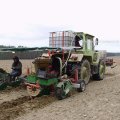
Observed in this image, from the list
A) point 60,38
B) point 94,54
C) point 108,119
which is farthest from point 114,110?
point 94,54

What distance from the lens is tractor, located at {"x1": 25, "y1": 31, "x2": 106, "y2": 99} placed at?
39.5 feet

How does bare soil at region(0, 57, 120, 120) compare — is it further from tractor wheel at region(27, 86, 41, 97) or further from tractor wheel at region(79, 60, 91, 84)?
tractor wheel at region(79, 60, 91, 84)

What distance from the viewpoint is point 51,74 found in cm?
1230

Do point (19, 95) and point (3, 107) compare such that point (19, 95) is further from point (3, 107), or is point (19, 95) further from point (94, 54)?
point (94, 54)

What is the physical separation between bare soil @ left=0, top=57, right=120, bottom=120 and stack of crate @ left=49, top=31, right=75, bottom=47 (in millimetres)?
2304

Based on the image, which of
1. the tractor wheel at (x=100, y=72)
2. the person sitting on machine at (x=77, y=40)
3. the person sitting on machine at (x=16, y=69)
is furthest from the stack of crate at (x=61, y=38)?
the tractor wheel at (x=100, y=72)

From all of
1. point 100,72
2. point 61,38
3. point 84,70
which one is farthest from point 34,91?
point 100,72

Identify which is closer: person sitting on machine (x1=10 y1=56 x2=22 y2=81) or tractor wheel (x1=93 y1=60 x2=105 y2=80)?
person sitting on machine (x1=10 y1=56 x2=22 y2=81)

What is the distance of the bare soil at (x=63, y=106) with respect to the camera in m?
9.12

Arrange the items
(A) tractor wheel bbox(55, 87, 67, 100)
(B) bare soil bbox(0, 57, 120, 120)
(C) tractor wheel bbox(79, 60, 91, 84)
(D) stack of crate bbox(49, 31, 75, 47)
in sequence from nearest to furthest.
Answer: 1. (B) bare soil bbox(0, 57, 120, 120)
2. (A) tractor wheel bbox(55, 87, 67, 100)
3. (D) stack of crate bbox(49, 31, 75, 47)
4. (C) tractor wheel bbox(79, 60, 91, 84)

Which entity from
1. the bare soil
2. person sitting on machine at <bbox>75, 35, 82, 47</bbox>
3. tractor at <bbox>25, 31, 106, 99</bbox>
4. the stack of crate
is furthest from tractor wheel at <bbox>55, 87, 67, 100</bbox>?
person sitting on machine at <bbox>75, 35, 82, 47</bbox>

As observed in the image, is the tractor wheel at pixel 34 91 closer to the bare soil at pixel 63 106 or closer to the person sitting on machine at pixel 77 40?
the bare soil at pixel 63 106

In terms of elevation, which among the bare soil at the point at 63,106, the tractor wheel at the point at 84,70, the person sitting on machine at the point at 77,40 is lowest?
the bare soil at the point at 63,106

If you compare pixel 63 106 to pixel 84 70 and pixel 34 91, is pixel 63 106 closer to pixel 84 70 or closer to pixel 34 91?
pixel 34 91
